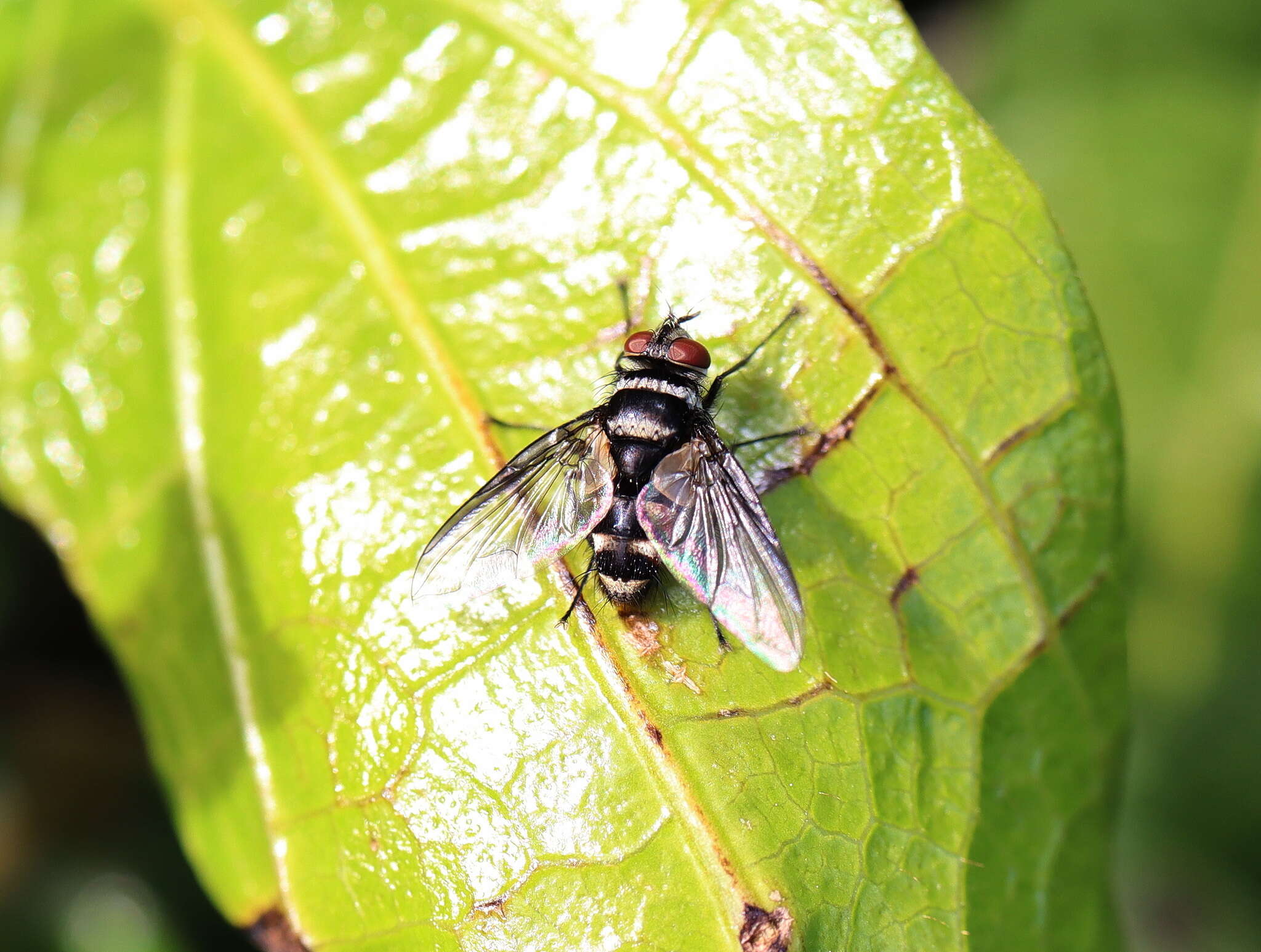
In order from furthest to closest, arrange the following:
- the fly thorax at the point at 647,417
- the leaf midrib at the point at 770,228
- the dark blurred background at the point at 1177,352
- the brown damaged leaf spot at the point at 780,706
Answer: the dark blurred background at the point at 1177,352
the fly thorax at the point at 647,417
the leaf midrib at the point at 770,228
the brown damaged leaf spot at the point at 780,706

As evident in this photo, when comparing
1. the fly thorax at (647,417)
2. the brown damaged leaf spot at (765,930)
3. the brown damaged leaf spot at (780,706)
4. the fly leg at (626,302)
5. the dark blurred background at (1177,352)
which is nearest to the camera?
the brown damaged leaf spot at (765,930)

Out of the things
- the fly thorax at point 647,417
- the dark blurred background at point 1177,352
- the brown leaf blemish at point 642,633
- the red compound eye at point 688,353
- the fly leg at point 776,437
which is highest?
the red compound eye at point 688,353

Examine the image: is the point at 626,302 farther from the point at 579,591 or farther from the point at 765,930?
the point at 765,930

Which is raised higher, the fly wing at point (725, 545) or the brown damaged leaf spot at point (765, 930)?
the fly wing at point (725, 545)

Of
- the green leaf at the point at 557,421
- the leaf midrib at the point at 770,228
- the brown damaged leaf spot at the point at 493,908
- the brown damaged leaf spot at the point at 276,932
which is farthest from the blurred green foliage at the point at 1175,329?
the brown damaged leaf spot at the point at 276,932

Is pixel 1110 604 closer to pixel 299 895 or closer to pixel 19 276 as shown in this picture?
pixel 299 895

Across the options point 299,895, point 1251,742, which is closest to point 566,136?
point 299,895

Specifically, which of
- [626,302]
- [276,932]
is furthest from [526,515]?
[276,932]

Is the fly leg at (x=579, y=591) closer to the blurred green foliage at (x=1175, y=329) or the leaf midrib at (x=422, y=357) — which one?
the leaf midrib at (x=422, y=357)
